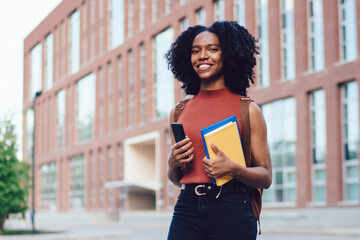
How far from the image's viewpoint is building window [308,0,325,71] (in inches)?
1252

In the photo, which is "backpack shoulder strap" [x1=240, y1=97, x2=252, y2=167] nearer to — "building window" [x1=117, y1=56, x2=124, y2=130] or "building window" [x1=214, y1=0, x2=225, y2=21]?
"building window" [x1=214, y1=0, x2=225, y2=21]

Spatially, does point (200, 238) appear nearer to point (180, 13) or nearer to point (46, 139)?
point (180, 13)

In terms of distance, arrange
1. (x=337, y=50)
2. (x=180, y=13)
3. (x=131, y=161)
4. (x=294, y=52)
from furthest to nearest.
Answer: (x=131, y=161), (x=180, y=13), (x=294, y=52), (x=337, y=50)

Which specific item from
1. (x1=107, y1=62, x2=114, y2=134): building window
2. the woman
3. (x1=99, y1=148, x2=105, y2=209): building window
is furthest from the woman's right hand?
(x1=99, y1=148, x2=105, y2=209): building window

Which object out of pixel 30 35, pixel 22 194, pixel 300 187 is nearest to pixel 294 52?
pixel 300 187

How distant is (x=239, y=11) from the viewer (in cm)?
3781

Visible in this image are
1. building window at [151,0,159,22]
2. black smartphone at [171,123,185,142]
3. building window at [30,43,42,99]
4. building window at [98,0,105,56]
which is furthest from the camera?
building window at [30,43,42,99]

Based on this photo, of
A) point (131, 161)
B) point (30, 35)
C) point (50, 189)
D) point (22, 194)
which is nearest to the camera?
point (22, 194)

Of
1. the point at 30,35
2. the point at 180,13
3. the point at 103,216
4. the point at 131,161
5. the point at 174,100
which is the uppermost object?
the point at 30,35

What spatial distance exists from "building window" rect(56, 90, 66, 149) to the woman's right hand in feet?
207

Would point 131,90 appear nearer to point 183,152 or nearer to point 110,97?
point 110,97

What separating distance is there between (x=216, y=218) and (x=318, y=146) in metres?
29.5

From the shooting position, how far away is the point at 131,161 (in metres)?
50.4

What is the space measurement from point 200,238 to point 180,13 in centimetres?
4195
